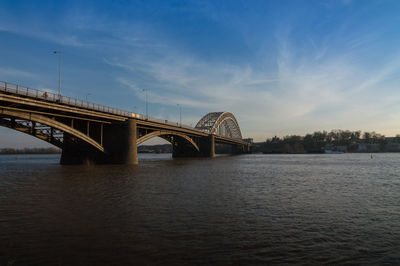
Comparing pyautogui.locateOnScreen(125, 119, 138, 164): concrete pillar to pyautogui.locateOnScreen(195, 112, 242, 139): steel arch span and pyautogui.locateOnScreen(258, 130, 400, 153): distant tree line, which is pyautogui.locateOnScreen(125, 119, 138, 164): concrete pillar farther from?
pyautogui.locateOnScreen(258, 130, 400, 153): distant tree line

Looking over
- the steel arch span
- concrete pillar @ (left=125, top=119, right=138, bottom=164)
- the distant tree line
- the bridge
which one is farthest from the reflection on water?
the distant tree line

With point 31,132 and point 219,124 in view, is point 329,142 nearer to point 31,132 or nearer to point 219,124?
point 219,124

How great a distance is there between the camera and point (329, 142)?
7574 inches

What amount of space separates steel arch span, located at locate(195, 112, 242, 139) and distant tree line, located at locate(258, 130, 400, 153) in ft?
142

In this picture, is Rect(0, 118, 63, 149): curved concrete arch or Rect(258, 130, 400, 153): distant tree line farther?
Rect(258, 130, 400, 153): distant tree line

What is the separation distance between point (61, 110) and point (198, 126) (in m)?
84.3

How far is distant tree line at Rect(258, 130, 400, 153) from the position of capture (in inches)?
6985

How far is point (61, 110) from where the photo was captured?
32406 millimetres

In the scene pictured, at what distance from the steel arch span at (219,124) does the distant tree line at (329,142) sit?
43.3 meters

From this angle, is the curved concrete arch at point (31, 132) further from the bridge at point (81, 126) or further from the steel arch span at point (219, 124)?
the steel arch span at point (219, 124)

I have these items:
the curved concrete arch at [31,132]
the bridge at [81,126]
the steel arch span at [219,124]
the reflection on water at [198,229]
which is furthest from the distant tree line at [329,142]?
the reflection on water at [198,229]

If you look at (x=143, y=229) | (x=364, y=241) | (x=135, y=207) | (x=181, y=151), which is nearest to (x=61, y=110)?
(x=135, y=207)

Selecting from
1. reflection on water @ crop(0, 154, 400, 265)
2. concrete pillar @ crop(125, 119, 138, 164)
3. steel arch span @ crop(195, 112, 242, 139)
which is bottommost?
reflection on water @ crop(0, 154, 400, 265)

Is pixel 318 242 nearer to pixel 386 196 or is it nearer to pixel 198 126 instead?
pixel 386 196
